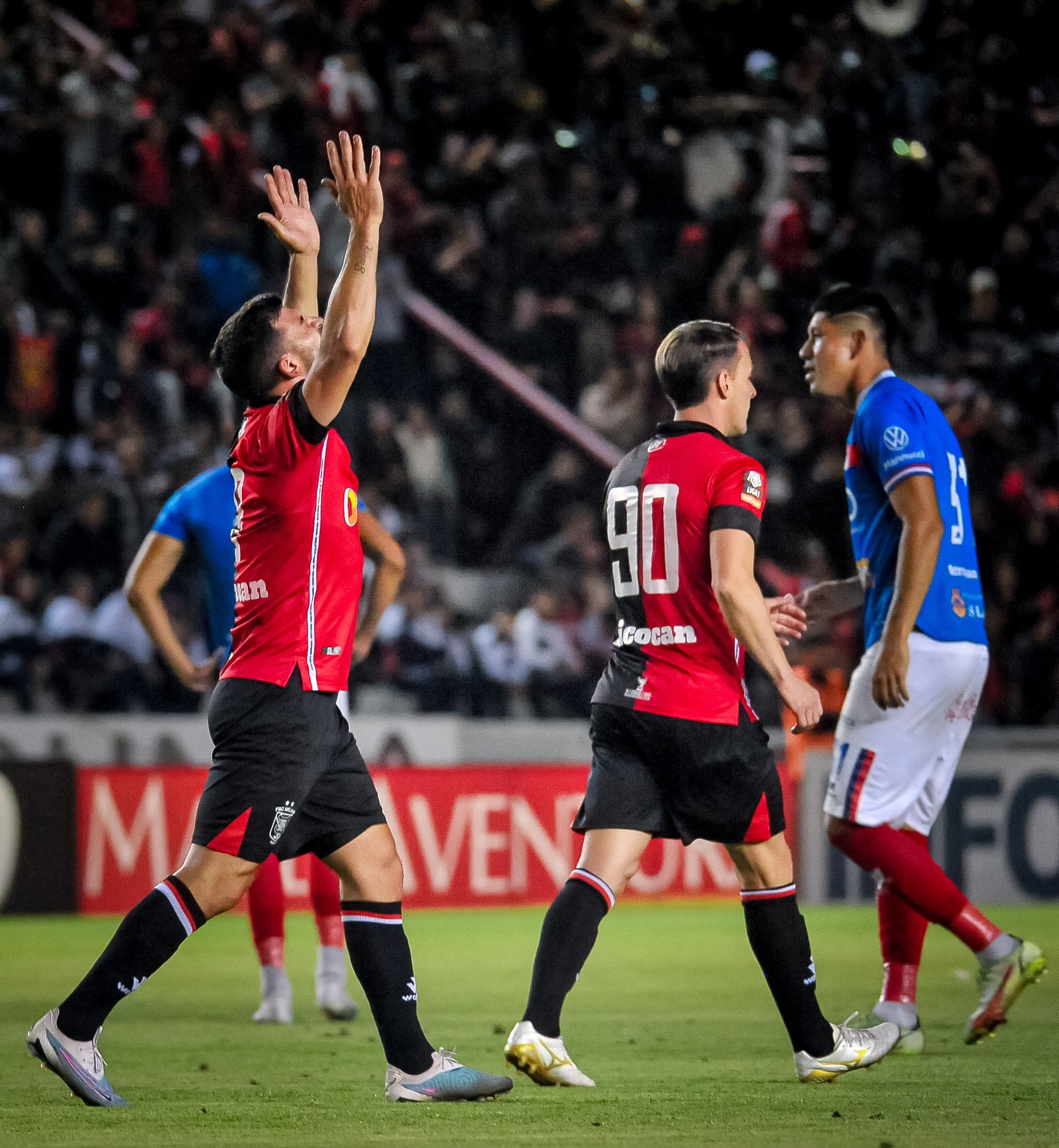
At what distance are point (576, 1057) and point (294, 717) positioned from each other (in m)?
1.71

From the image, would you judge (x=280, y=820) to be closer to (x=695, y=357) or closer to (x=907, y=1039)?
(x=695, y=357)

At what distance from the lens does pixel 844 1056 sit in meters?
5.32

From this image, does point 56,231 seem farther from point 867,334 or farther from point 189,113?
point 867,334

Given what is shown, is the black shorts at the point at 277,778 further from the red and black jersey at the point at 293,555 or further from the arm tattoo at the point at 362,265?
the arm tattoo at the point at 362,265

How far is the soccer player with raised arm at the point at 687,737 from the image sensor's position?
203 inches

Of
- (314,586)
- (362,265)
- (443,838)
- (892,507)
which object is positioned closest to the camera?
(362,265)

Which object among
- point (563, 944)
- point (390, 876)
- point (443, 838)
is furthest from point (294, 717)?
point (443, 838)

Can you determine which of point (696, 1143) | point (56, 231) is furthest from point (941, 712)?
point (56, 231)

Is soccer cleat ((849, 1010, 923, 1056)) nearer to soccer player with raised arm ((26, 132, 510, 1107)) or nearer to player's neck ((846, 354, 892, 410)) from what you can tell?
soccer player with raised arm ((26, 132, 510, 1107))

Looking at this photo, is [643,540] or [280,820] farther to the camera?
[643,540]

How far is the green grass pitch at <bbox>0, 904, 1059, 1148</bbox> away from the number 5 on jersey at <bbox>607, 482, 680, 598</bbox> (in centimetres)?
140

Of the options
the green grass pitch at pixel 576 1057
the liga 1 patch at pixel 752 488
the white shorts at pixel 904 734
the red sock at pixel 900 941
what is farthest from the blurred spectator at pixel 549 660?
the liga 1 patch at pixel 752 488

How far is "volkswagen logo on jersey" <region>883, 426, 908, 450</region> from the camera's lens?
623cm

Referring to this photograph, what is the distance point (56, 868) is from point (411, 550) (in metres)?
3.86
